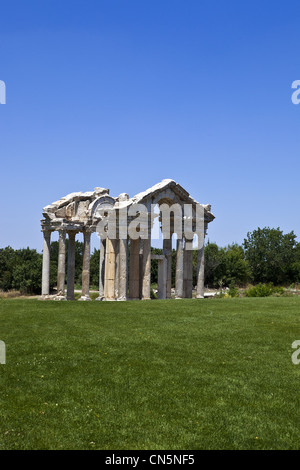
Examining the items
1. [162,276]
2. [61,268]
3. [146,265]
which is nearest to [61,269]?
[61,268]

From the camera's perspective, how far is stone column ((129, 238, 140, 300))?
3616 cm

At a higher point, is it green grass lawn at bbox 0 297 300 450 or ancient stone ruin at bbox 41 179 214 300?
ancient stone ruin at bbox 41 179 214 300

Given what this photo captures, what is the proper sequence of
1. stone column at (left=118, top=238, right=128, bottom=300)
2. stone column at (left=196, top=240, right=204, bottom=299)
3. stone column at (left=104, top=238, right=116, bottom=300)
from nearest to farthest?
stone column at (left=118, top=238, right=128, bottom=300)
stone column at (left=104, top=238, right=116, bottom=300)
stone column at (left=196, top=240, right=204, bottom=299)

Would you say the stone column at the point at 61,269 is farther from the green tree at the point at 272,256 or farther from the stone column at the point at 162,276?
the green tree at the point at 272,256

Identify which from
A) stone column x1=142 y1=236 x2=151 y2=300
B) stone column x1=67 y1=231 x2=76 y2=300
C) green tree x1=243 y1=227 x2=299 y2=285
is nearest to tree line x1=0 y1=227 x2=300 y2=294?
green tree x1=243 y1=227 x2=299 y2=285

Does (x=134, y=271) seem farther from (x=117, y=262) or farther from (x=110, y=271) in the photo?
(x=117, y=262)

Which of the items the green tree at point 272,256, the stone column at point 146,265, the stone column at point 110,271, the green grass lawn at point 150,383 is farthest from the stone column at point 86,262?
the green tree at point 272,256

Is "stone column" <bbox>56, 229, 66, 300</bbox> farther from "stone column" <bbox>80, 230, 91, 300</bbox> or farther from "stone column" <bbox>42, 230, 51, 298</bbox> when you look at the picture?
"stone column" <bbox>80, 230, 91, 300</bbox>

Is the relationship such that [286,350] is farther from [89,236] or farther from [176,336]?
[89,236]

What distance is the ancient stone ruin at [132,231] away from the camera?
1300 inches

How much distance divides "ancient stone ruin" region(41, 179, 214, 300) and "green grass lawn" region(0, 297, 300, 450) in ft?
40.9
